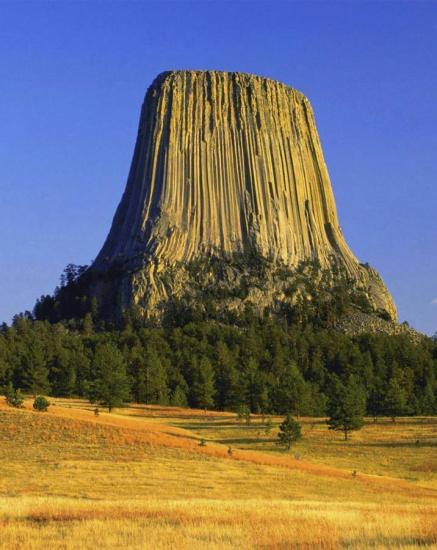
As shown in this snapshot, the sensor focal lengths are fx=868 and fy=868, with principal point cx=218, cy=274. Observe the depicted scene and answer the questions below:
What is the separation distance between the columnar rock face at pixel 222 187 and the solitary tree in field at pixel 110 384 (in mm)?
53351

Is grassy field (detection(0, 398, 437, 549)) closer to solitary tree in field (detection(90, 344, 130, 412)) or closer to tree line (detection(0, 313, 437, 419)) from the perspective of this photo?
solitary tree in field (detection(90, 344, 130, 412))

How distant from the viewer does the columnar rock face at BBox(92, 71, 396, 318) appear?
140 meters

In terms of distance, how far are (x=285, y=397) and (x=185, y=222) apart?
Answer: 6836 centimetres

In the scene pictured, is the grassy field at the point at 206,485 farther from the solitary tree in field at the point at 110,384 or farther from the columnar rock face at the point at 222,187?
the columnar rock face at the point at 222,187

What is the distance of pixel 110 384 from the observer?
7625 centimetres

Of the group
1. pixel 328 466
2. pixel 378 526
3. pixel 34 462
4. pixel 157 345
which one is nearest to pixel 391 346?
pixel 157 345

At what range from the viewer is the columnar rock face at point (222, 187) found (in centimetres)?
13975

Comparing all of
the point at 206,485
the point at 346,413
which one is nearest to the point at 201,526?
the point at 206,485

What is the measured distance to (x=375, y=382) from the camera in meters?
88.1

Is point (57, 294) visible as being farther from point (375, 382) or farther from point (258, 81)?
point (375, 382)

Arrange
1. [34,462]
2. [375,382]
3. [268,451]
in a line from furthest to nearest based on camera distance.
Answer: [375,382], [268,451], [34,462]

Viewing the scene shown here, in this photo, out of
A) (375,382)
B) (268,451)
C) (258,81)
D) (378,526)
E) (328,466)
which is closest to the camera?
(378,526)

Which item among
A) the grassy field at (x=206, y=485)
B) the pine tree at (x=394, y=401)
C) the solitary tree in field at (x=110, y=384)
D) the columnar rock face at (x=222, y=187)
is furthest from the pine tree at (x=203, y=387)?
the columnar rock face at (x=222, y=187)

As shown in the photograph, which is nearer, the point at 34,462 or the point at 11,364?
the point at 34,462
